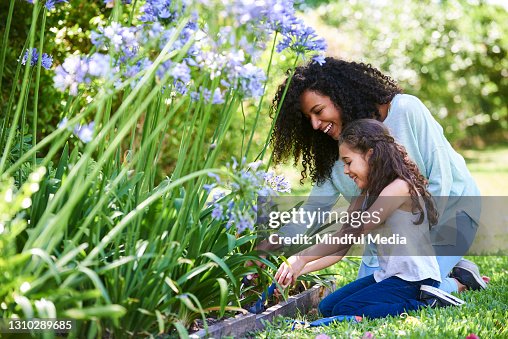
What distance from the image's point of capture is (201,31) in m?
2.44

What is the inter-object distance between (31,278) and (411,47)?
13408 mm

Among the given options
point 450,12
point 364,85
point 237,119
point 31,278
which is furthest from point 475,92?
point 31,278

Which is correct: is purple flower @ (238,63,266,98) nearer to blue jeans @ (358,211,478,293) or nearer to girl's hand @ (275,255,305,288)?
girl's hand @ (275,255,305,288)

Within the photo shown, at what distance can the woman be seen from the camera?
3574mm

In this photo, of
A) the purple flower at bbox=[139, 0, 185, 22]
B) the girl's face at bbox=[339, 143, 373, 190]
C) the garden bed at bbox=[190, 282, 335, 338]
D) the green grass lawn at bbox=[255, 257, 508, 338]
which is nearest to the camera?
the purple flower at bbox=[139, 0, 185, 22]

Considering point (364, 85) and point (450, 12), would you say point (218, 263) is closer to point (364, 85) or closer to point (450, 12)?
point (364, 85)

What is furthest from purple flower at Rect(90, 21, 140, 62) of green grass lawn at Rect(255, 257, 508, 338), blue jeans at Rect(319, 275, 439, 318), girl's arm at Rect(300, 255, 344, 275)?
blue jeans at Rect(319, 275, 439, 318)

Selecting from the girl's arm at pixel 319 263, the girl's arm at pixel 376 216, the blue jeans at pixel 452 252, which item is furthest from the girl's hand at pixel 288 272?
the blue jeans at pixel 452 252

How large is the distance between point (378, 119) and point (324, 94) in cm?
37

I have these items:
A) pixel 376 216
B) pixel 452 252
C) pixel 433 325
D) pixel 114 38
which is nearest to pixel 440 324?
pixel 433 325

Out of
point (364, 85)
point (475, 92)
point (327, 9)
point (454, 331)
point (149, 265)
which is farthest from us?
point (327, 9)

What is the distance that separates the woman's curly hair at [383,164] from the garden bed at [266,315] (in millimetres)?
511

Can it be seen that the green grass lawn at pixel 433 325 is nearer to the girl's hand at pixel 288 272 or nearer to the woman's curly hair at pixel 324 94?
the girl's hand at pixel 288 272

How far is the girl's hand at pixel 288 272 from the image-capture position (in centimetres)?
306
